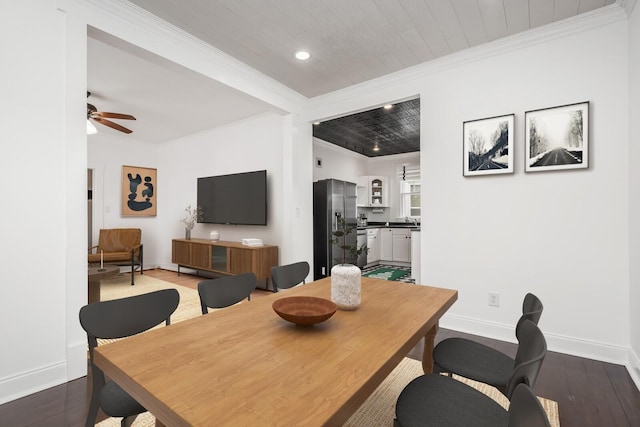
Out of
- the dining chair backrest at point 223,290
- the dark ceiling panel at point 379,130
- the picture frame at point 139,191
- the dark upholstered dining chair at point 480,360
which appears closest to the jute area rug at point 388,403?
the dark upholstered dining chair at point 480,360

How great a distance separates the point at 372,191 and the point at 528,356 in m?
6.96

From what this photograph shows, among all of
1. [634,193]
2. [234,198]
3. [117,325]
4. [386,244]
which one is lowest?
[386,244]

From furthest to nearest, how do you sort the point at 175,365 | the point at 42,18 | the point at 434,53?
the point at 434,53 < the point at 42,18 < the point at 175,365

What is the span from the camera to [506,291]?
2.87m

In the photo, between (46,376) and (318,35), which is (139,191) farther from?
(318,35)

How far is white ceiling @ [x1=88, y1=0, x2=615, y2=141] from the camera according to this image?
2.44 m

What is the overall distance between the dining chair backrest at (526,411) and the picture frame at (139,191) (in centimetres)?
718

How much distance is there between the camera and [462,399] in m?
1.19

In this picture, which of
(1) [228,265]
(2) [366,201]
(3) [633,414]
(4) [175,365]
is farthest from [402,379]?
(2) [366,201]

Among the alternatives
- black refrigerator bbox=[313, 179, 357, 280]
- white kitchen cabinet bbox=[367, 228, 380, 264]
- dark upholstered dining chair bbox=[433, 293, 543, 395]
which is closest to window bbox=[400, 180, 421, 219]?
white kitchen cabinet bbox=[367, 228, 380, 264]

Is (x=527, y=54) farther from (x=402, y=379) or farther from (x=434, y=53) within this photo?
(x=402, y=379)

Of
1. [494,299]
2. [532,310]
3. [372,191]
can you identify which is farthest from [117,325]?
[372,191]

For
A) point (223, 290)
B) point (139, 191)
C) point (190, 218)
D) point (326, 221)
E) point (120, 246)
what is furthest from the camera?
point (139, 191)

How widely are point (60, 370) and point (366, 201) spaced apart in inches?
260
